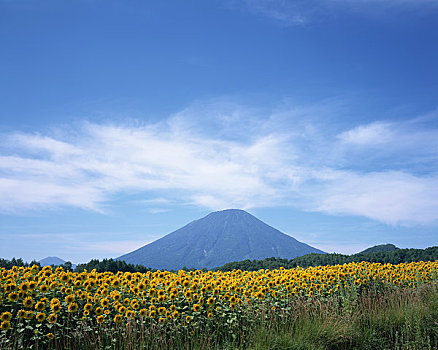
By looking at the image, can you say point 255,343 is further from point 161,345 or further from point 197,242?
point 197,242

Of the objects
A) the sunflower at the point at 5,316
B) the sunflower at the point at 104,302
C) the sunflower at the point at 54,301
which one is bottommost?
the sunflower at the point at 5,316

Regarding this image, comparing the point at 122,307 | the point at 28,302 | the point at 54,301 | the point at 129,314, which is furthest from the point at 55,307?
the point at 129,314

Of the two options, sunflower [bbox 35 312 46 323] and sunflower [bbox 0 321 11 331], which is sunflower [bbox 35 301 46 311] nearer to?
sunflower [bbox 35 312 46 323]

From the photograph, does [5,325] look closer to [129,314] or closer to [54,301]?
[54,301]

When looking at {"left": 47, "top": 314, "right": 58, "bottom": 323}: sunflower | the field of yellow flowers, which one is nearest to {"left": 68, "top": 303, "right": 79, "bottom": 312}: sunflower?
the field of yellow flowers

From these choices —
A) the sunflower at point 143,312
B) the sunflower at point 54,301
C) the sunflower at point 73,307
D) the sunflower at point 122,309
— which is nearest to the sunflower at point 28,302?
the sunflower at point 54,301

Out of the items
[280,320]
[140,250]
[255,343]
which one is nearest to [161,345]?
[255,343]

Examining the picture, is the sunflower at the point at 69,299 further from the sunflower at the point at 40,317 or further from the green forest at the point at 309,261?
the green forest at the point at 309,261
